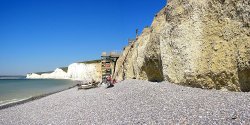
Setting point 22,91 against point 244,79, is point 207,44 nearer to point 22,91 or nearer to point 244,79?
point 244,79

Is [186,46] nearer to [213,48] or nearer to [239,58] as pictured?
[213,48]

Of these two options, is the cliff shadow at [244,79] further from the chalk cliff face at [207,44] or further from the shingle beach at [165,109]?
the shingle beach at [165,109]

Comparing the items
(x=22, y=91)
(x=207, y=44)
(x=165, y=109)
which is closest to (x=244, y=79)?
(x=207, y=44)

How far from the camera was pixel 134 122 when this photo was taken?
1316 cm

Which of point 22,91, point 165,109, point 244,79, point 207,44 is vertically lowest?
point 165,109

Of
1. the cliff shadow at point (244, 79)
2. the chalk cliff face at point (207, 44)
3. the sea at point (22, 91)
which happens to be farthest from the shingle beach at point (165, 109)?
the sea at point (22, 91)

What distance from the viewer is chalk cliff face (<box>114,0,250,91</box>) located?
51.8 ft

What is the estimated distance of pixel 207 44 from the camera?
1814 centimetres

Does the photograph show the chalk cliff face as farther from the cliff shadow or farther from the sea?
the sea

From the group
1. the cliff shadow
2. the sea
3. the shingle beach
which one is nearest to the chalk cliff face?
the cliff shadow

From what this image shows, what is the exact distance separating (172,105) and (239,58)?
15.6 feet

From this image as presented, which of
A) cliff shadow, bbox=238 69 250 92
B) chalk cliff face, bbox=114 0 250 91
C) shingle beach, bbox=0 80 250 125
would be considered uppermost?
chalk cliff face, bbox=114 0 250 91

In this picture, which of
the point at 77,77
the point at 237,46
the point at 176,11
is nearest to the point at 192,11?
the point at 176,11

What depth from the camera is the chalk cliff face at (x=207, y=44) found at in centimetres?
1579
